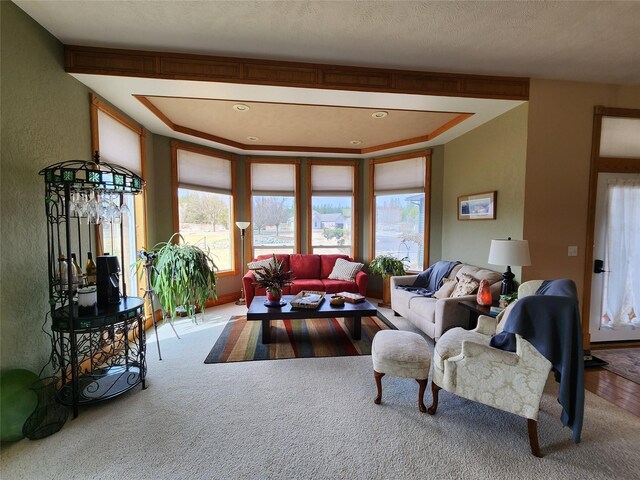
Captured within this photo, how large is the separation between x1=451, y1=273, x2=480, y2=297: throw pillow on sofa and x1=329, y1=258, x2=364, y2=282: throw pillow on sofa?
6.03 ft

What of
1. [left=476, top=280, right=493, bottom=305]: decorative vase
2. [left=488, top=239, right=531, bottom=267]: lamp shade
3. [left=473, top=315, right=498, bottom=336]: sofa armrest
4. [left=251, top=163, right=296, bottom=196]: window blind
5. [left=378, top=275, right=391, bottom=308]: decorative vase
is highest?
[left=251, top=163, right=296, bottom=196]: window blind

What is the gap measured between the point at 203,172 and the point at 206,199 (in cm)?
46

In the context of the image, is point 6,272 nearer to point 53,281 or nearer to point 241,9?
point 53,281

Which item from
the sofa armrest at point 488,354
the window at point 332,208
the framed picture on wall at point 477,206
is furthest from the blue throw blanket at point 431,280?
the sofa armrest at point 488,354

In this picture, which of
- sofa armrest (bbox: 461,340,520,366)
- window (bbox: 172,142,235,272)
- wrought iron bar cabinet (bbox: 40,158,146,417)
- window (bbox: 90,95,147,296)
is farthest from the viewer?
window (bbox: 172,142,235,272)

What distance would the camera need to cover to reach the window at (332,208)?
563 cm

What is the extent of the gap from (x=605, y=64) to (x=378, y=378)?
3.73 meters

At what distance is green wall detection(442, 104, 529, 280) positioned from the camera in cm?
327

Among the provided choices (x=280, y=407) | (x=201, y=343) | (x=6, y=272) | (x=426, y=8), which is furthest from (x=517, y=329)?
(x=6, y=272)

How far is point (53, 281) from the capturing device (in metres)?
2.27

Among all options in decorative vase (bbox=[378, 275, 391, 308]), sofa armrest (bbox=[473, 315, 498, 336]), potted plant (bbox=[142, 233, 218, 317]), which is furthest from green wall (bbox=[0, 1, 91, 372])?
decorative vase (bbox=[378, 275, 391, 308])

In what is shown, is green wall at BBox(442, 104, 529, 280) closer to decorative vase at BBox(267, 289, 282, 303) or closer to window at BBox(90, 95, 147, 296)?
decorative vase at BBox(267, 289, 282, 303)

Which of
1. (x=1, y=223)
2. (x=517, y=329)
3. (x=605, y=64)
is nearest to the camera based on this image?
(x=517, y=329)

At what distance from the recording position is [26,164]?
84.3 inches
